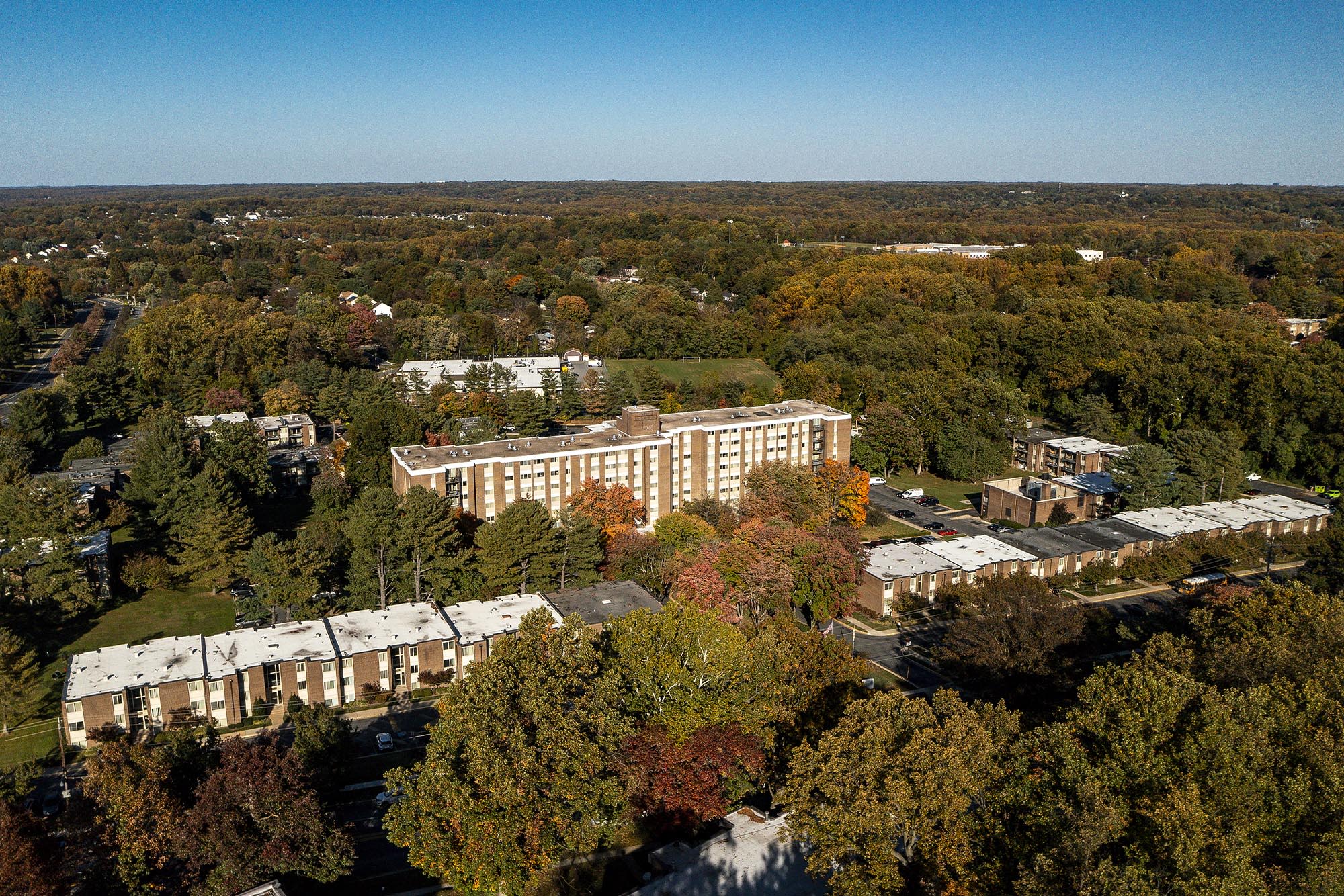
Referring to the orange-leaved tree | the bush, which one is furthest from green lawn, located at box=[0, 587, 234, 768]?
the orange-leaved tree

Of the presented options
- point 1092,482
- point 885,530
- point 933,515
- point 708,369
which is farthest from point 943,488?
point 708,369

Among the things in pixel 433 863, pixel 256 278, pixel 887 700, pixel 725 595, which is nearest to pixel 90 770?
pixel 433 863

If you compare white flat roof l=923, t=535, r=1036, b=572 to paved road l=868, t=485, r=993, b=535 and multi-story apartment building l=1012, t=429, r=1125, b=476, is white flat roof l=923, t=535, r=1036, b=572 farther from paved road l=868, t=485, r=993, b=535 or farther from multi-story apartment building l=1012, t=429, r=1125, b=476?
multi-story apartment building l=1012, t=429, r=1125, b=476

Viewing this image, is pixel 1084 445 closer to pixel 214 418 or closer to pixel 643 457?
pixel 643 457

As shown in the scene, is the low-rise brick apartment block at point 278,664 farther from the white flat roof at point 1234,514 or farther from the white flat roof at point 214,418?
the white flat roof at point 1234,514

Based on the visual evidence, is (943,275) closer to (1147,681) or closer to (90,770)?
(1147,681)

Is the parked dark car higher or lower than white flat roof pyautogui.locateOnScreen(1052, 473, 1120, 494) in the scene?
lower

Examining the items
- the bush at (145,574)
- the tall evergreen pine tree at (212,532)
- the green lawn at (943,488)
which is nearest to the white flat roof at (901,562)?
the green lawn at (943,488)
